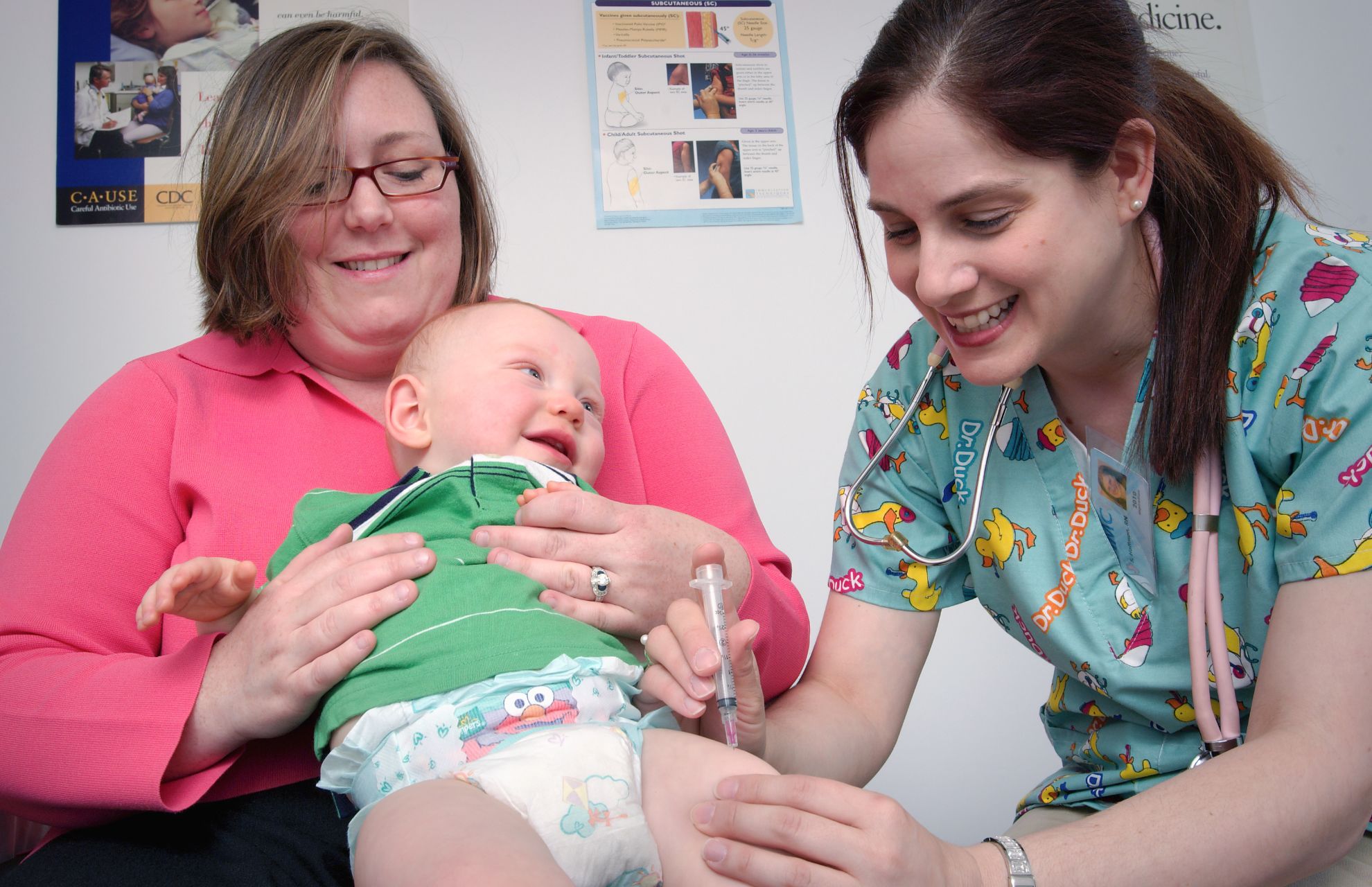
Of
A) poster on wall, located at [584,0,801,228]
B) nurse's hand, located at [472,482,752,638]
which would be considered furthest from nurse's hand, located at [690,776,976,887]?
poster on wall, located at [584,0,801,228]

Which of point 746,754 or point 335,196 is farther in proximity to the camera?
point 335,196

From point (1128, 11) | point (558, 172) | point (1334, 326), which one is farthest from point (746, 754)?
point (558, 172)

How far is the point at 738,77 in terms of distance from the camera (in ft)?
8.30

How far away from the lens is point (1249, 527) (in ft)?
3.54

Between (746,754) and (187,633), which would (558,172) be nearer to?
(187,633)

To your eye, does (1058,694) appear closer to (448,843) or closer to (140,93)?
(448,843)

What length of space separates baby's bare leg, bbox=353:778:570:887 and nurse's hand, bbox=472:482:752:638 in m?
0.27

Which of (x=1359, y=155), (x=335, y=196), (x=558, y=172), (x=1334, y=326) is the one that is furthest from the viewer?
(x=1359, y=155)

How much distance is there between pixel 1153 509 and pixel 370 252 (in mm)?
1042

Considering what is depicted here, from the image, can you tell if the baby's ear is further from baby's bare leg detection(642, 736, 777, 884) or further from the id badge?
the id badge

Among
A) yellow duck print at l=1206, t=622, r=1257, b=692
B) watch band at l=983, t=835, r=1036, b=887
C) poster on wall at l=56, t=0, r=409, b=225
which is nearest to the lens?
watch band at l=983, t=835, r=1036, b=887

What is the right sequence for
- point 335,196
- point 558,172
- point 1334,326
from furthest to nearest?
1. point 558,172
2. point 335,196
3. point 1334,326

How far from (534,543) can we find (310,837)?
15.4 inches

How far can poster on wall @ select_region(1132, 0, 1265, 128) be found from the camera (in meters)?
2.77
